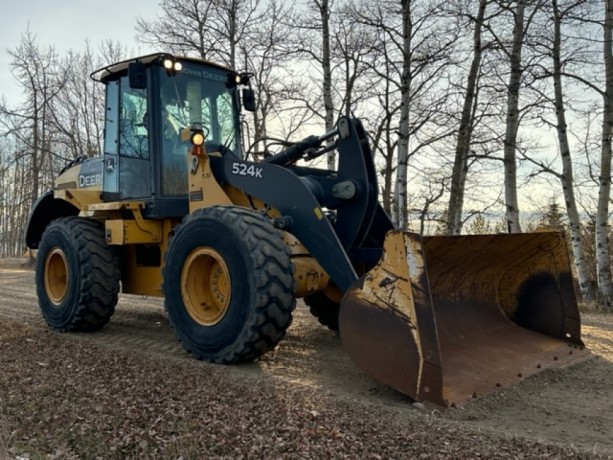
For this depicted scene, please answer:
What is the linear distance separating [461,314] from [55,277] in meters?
4.71

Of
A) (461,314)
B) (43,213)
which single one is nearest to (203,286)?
(461,314)

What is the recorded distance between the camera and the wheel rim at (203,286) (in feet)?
16.0

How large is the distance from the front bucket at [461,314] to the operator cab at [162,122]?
2522mm

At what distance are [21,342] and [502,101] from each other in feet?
41.1

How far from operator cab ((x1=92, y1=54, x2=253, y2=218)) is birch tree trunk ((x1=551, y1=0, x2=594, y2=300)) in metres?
7.13

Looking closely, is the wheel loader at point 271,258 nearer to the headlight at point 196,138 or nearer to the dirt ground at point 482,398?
the headlight at point 196,138

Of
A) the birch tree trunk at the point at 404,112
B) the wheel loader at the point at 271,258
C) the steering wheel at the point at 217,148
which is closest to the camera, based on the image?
the wheel loader at the point at 271,258

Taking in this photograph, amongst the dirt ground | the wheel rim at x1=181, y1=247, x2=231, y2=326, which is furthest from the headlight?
the dirt ground

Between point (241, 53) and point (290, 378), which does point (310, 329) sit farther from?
point (241, 53)

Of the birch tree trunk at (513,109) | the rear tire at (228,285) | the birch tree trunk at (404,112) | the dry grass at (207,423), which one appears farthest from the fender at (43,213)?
the birch tree trunk at (513,109)

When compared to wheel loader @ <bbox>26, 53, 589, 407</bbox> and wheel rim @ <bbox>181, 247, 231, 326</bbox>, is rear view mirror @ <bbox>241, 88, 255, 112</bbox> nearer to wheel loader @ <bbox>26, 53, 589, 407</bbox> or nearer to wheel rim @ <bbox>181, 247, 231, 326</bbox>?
wheel loader @ <bbox>26, 53, 589, 407</bbox>

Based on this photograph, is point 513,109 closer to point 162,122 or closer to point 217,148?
point 217,148

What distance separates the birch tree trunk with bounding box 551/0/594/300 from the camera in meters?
10.8

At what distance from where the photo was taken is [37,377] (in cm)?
432
